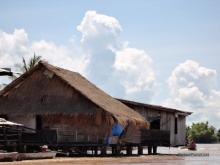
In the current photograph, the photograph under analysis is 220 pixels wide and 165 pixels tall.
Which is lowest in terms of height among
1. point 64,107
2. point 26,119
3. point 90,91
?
point 26,119

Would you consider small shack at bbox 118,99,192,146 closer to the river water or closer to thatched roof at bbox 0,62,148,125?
the river water

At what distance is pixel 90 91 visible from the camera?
137 feet

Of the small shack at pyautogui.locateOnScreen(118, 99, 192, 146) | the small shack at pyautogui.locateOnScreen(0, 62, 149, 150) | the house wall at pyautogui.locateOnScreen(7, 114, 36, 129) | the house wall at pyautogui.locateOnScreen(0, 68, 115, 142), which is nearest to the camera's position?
the small shack at pyautogui.locateOnScreen(0, 62, 149, 150)

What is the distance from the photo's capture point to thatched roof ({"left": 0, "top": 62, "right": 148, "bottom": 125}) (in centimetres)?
3919

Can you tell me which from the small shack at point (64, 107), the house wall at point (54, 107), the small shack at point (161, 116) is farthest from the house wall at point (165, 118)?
the house wall at point (54, 107)

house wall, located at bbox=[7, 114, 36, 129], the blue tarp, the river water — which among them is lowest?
the river water

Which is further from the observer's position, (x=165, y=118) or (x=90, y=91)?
(x=165, y=118)

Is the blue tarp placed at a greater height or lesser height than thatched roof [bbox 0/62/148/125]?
lesser

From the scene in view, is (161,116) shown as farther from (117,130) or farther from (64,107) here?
(64,107)

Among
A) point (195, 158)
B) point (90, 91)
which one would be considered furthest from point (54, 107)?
point (195, 158)

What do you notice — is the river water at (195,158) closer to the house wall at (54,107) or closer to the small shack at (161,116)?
the small shack at (161,116)

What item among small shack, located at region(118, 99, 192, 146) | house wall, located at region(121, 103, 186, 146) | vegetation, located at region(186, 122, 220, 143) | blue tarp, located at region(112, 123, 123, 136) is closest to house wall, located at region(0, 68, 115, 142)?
blue tarp, located at region(112, 123, 123, 136)

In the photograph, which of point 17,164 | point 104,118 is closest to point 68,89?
point 104,118

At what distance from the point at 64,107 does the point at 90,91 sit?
2.86 meters
